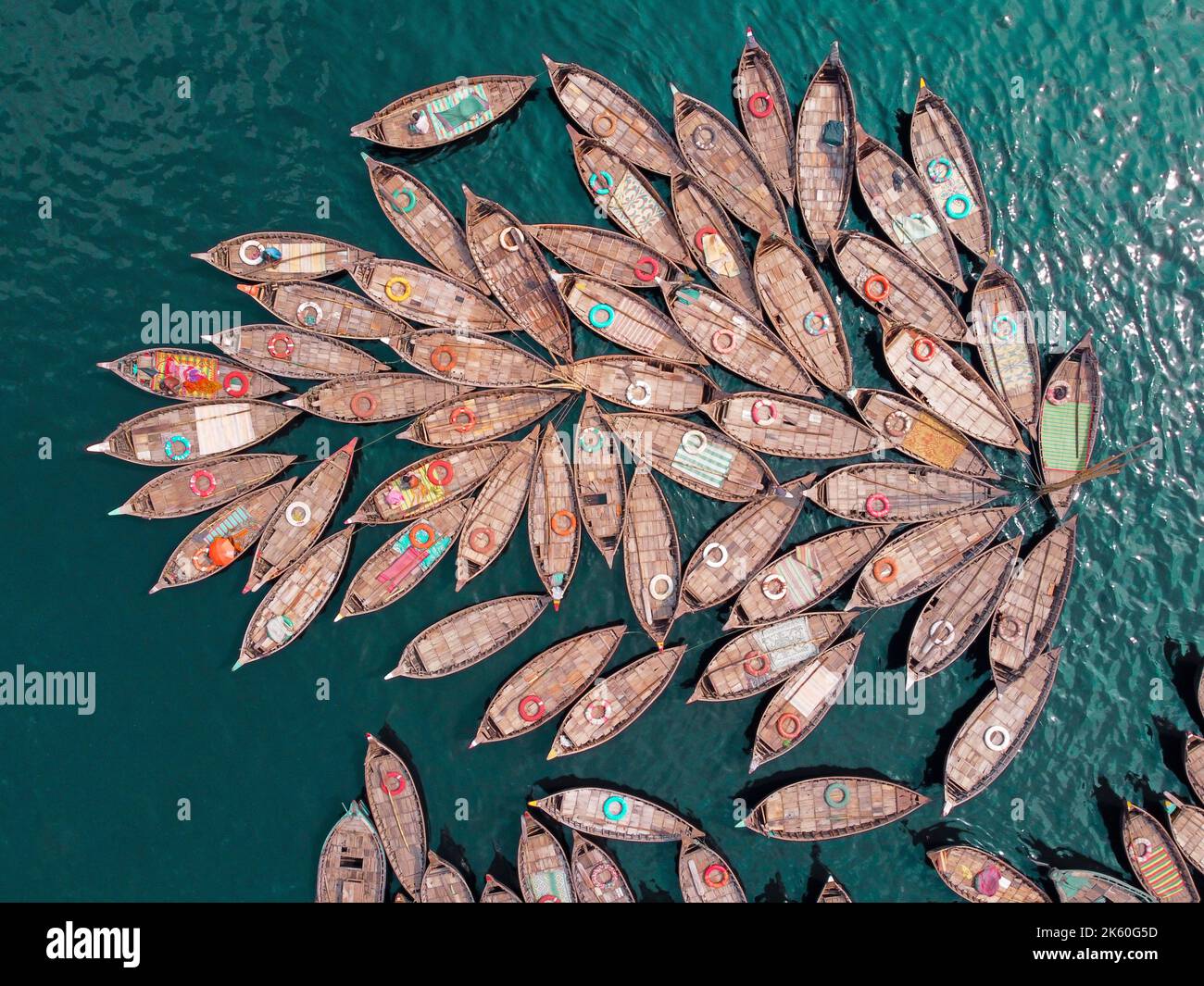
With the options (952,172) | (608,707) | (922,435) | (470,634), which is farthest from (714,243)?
(608,707)

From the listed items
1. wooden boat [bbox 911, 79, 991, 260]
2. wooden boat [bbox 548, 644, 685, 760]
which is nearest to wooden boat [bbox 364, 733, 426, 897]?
wooden boat [bbox 548, 644, 685, 760]

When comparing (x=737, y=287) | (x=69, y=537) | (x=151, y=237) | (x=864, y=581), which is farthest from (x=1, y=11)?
(x=864, y=581)

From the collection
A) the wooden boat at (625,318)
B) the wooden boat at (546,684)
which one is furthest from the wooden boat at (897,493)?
the wooden boat at (546,684)

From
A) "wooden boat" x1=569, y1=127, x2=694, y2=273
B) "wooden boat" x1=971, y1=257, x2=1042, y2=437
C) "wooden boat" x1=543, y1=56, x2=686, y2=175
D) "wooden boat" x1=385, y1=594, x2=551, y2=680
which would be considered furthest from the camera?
"wooden boat" x1=543, y1=56, x2=686, y2=175

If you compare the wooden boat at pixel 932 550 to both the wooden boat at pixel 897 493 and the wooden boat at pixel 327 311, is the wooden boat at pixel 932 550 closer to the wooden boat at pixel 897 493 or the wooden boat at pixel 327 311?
the wooden boat at pixel 897 493

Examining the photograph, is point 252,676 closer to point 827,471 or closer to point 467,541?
point 467,541

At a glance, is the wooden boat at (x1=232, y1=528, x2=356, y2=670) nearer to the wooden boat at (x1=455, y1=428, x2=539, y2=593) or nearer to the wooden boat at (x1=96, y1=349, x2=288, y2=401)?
the wooden boat at (x1=455, y1=428, x2=539, y2=593)

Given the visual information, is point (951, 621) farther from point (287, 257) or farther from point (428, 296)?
point (287, 257)
